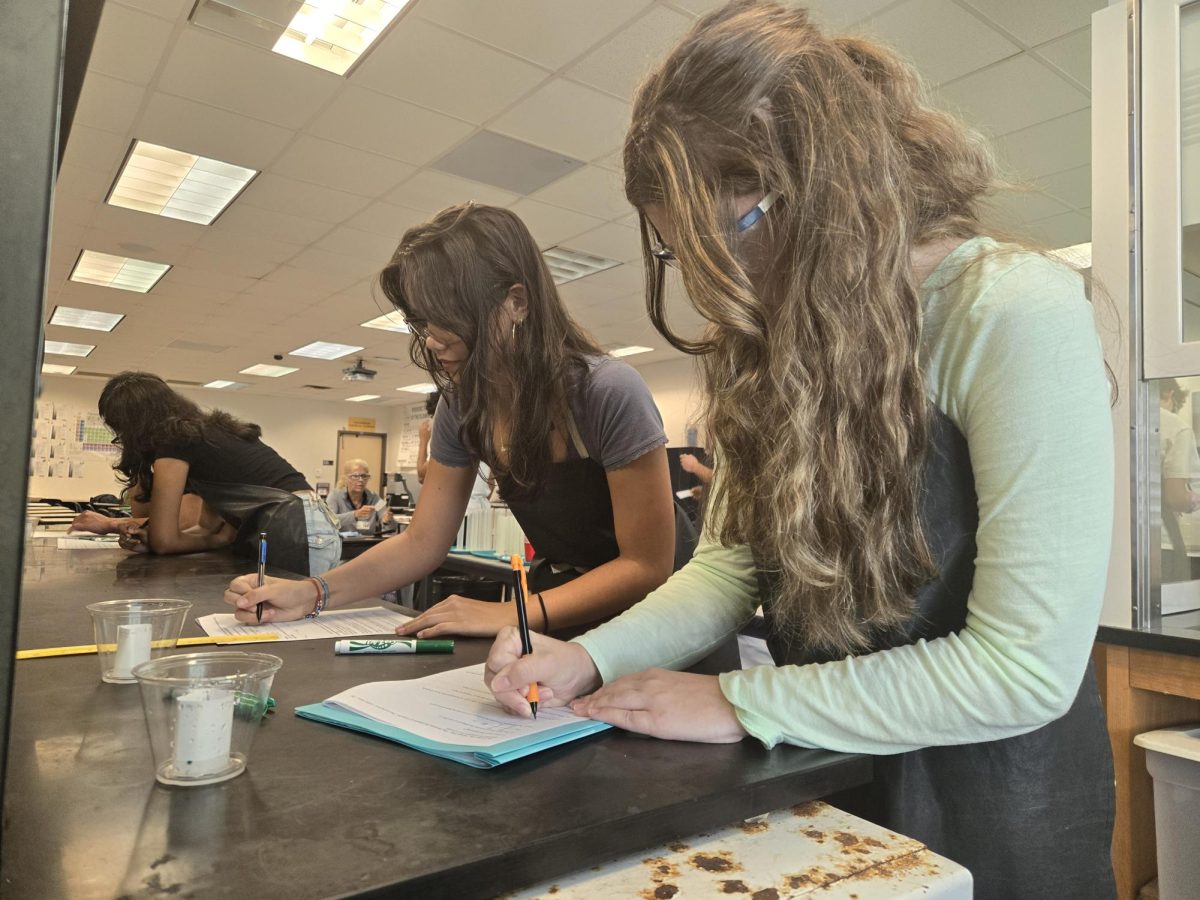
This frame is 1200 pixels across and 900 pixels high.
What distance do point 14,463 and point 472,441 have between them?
1025 millimetres

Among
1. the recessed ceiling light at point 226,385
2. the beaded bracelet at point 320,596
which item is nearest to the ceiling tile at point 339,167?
the beaded bracelet at point 320,596

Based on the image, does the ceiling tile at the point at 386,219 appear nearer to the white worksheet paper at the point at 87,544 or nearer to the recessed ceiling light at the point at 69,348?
the white worksheet paper at the point at 87,544

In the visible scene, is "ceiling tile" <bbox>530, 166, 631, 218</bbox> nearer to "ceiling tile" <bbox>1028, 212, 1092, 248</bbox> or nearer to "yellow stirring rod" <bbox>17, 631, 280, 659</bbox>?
"ceiling tile" <bbox>1028, 212, 1092, 248</bbox>

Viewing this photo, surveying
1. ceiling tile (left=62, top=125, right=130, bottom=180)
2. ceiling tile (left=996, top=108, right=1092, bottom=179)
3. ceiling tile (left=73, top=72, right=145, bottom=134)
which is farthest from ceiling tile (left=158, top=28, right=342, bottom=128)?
ceiling tile (left=996, top=108, right=1092, bottom=179)

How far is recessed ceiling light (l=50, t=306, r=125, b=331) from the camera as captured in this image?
24.7 ft

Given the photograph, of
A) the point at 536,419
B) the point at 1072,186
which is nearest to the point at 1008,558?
the point at 536,419

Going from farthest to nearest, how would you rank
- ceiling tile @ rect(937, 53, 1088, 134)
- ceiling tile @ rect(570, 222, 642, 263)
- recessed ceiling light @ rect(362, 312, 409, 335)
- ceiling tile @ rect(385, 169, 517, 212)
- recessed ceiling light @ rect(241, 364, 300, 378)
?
recessed ceiling light @ rect(241, 364, 300, 378)
recessed ceiling light @ rect(362, 312, 409, 335)
ceiling tile @ rect(570, 222, 642, 263)
ceiling tile @ rect(385, 169, 517, 212)
ceiling tile @ rect(937, 53, 1088, 134)

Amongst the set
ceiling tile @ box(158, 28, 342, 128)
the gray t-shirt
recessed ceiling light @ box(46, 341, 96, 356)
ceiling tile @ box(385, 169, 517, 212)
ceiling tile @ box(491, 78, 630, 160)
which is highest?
ceiling tile @ box(158, 28, 342, 128)

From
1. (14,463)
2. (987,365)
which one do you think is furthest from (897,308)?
(14,463)

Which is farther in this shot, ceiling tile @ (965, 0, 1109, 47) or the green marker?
ceiling tile @ (965, 0, 1109, 47)

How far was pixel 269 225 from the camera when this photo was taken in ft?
16.3

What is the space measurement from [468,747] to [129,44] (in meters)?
3.47

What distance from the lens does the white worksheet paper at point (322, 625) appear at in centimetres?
114

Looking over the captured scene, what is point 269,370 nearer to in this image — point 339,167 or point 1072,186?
point 339,167
